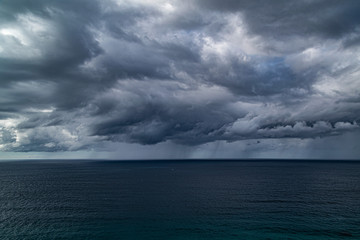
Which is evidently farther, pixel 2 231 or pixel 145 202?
pixel 145 202

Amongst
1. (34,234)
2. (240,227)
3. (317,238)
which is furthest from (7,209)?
(317,238)

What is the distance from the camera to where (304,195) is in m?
116

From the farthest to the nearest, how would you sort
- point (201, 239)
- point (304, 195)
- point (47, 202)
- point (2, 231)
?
point (304, 195)
point (47, 202)
point (2, 231)
point (201, 239)

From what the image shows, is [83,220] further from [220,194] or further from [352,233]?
[352,233]

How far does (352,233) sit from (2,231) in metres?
93.4

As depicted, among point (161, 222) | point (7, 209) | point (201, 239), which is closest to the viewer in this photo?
point (201, 239)

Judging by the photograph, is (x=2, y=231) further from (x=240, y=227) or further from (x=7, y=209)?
(x=240, y=227)

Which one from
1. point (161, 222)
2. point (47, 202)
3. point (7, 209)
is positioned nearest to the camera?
point (161, 222)

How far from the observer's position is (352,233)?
64.1 m

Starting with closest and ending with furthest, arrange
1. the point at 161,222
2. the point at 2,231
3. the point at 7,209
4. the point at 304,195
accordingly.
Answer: the point at 2,231 < the point at 161,222 < the point at 7,209 < the point at 304,195

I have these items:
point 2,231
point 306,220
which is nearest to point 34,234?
point 2,231

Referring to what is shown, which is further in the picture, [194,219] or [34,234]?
[194,219]

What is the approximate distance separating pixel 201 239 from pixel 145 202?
4562 cm

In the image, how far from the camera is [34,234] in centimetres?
6388
